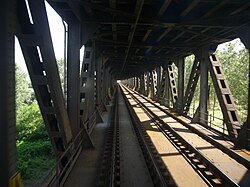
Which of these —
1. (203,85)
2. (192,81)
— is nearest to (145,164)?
(203,85)

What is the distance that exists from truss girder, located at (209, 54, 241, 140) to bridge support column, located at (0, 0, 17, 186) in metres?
8.13

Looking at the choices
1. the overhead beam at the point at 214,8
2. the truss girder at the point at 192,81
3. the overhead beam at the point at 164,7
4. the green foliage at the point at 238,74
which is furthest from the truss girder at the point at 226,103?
the green foliage at the point at 238,74

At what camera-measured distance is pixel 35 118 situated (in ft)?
99.3

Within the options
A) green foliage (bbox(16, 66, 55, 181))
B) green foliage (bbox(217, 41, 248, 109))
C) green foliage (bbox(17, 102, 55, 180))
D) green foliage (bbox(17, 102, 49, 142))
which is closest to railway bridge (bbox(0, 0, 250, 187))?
green foliage (bbox(16, 66, 55, 181))

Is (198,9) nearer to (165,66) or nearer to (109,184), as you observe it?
(109,184)

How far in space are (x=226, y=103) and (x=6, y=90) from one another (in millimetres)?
9036

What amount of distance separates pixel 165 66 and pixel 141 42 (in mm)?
7248

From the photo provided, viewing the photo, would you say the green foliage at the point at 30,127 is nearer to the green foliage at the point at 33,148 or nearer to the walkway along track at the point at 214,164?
the green foliage at the point at 33,148

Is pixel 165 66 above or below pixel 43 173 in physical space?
above

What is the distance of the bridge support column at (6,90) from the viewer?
269cm

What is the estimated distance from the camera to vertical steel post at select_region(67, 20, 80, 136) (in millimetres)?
7434

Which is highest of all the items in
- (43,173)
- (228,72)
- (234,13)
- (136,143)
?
(228,72)

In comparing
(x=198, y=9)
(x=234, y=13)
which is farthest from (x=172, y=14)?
(x=234, y=13)

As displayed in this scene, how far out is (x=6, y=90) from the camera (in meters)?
2.75
